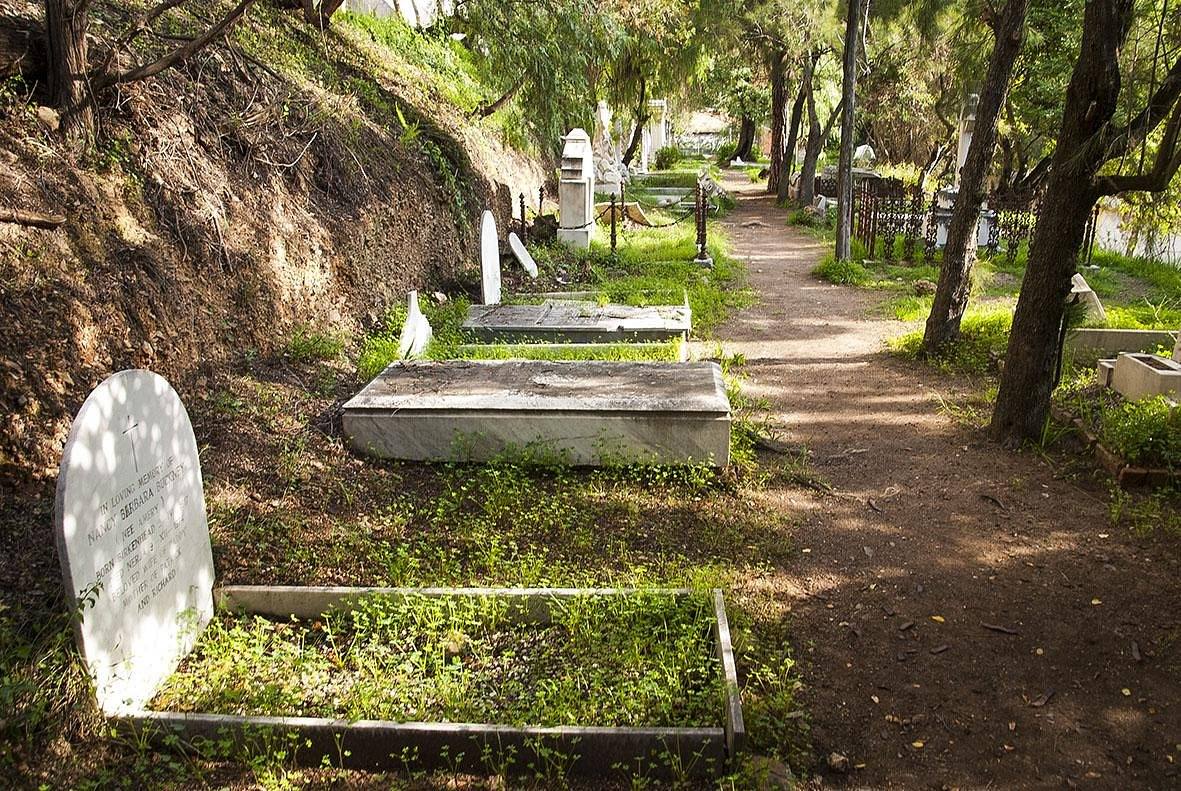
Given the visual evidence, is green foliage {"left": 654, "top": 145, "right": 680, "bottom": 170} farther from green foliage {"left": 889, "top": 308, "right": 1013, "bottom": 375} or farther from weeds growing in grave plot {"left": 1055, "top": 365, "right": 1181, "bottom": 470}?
weeds growing in grave plot {"left": 1055, "top": 365, "right": 1181, "bottom": 470}

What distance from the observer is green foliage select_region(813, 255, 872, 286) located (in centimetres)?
1263

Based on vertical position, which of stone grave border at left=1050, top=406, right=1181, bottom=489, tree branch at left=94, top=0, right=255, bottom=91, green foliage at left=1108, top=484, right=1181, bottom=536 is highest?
tree branch at left=94, top=0, right=255, bottom=91

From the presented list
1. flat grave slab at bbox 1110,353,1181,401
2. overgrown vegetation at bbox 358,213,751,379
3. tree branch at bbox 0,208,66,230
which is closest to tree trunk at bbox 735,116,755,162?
overgrown vegetation at bbox 358,213,751,379

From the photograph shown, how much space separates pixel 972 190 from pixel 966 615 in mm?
5285

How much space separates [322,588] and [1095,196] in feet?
16.4

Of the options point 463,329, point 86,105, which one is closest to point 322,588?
point 86,105

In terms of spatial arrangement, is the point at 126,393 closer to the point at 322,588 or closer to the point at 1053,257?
the point at 322,588

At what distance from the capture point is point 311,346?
21.9 feet

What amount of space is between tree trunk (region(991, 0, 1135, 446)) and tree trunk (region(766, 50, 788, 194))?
835 inches

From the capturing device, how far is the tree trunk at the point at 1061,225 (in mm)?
5090

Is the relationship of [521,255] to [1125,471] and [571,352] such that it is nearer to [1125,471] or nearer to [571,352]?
[571,352]

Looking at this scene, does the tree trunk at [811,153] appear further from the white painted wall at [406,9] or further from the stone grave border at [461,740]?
the stone grave border at [461,740]

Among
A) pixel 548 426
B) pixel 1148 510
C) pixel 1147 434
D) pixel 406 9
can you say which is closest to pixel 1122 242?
pixel 1147 434

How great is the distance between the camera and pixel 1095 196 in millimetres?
5277
